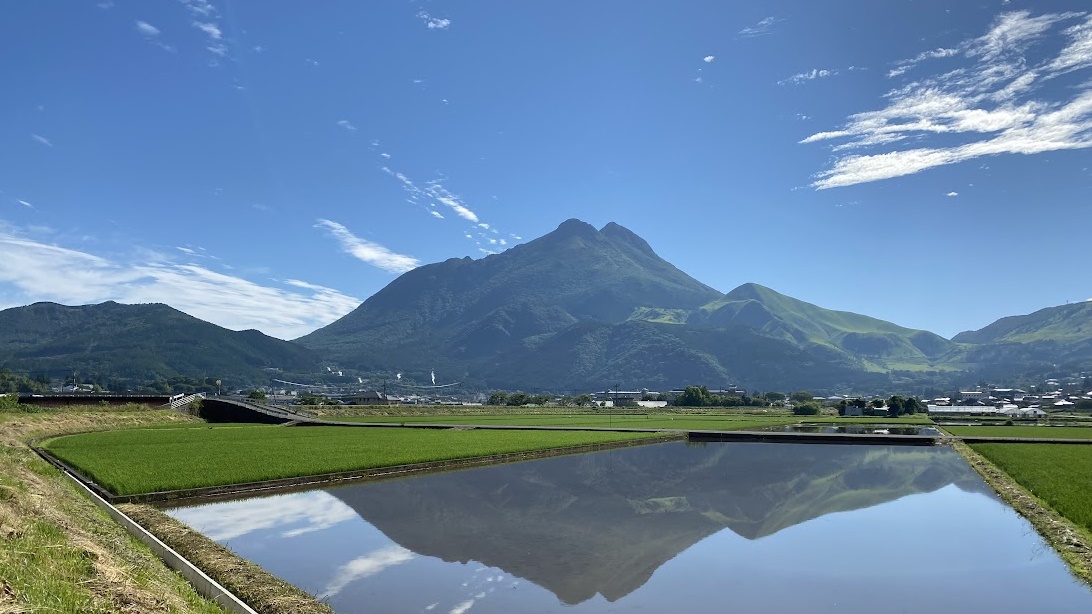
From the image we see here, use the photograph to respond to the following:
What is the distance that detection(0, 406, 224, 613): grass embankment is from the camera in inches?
354

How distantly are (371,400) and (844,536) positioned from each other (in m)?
160

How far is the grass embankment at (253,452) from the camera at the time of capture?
28.3 meters

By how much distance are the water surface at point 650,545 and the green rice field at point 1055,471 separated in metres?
1.75

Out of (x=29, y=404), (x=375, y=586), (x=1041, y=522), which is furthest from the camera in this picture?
(x=29, y=404)

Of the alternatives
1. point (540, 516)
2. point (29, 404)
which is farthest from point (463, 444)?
point (29, 404)

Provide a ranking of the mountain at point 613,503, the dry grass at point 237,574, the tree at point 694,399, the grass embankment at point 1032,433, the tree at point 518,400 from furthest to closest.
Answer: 1. the tree at point 518,400
2. the tree at point 694,399
3. the grass embankment at point 1032,433
4. the mountain at point 613,503
5. the dry grass at point 237,574

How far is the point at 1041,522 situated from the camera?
2158 centimetres

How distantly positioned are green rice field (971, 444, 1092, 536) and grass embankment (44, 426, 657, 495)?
27.3m

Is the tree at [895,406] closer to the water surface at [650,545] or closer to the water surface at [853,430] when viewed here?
the water surface at [853,430]

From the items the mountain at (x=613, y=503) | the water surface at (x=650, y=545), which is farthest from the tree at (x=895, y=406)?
the water surface at (x=650, y=545)

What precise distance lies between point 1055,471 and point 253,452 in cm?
4437

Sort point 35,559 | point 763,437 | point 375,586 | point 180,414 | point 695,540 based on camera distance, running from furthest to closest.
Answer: point 180,414
point 763,437
point 695,540
point 375,586
point 35,559

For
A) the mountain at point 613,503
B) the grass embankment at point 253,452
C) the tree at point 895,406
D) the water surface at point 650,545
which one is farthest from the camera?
the tree at point 895,406

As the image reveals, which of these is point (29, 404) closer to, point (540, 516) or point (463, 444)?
point (463, 444)
